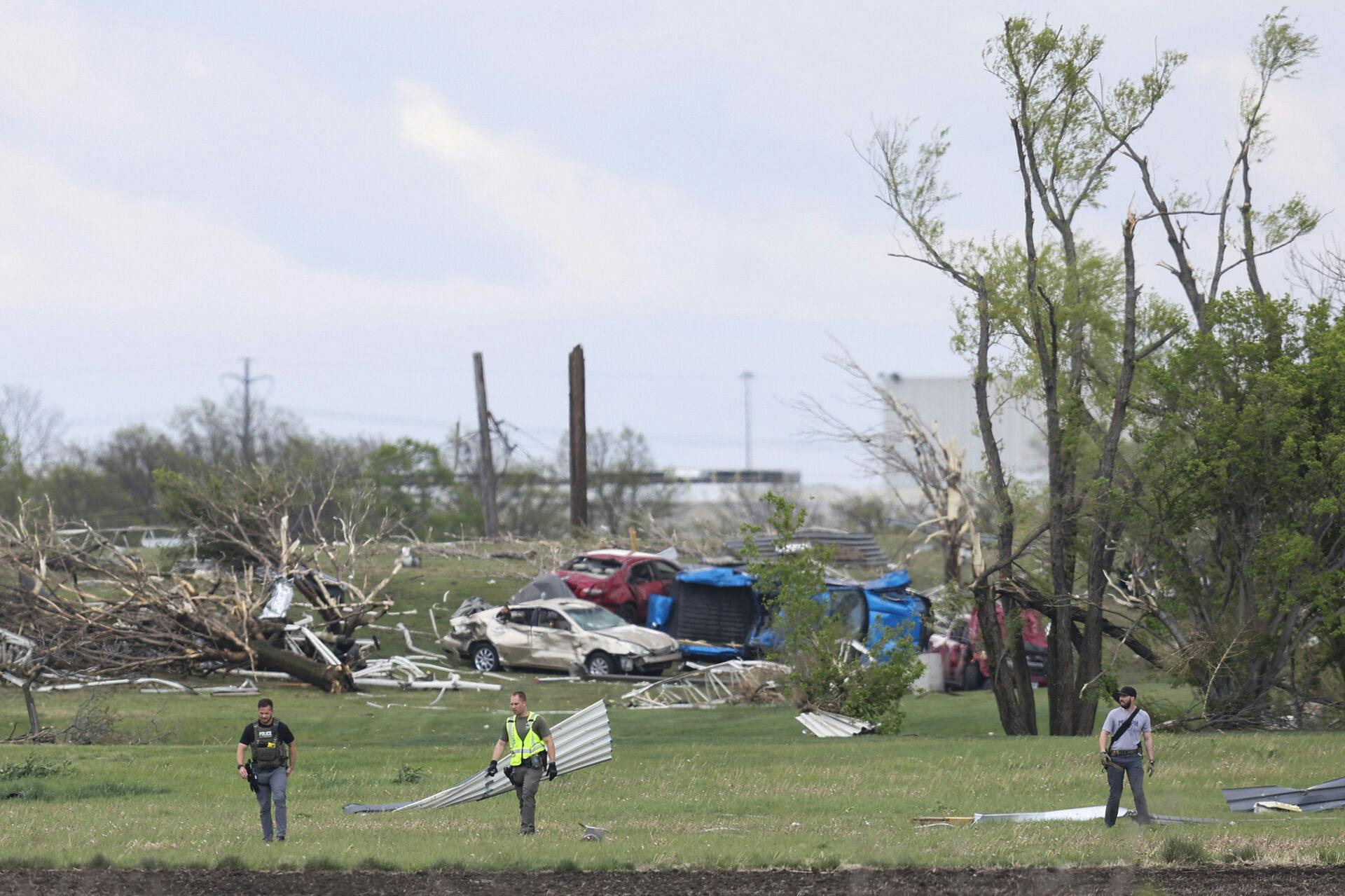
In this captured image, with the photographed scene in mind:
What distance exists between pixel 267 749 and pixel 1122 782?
715 cm

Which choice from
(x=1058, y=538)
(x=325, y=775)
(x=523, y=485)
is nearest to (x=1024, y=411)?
(x=1058, y=538)

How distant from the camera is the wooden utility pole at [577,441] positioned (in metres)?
42.8

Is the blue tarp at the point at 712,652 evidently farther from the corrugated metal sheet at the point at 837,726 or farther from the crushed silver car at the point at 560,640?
the corrugated metal sheet at the point at 837,726

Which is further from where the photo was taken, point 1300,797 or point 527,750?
point 1300,797

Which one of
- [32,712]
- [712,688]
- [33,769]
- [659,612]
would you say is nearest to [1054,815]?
[33,769]

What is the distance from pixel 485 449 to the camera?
4816cm

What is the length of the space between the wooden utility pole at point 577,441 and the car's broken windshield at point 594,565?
27.3ft

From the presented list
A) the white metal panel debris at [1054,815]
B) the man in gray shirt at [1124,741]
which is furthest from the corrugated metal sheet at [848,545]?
the man in gray shirt at [1124,741]

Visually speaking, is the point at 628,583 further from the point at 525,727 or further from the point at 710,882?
the point at 710,882

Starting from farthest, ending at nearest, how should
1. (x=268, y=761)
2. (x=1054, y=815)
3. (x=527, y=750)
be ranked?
(x=1054, y=815) → (x=527, y=750) → (x=268, y=761)

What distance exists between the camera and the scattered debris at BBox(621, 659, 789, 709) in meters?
25.6

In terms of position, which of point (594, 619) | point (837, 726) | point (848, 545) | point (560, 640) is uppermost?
point (848, 545)

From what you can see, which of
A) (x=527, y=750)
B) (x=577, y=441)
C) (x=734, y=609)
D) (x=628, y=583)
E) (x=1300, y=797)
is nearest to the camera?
(x=527, y=750)

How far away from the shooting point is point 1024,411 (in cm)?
2688
